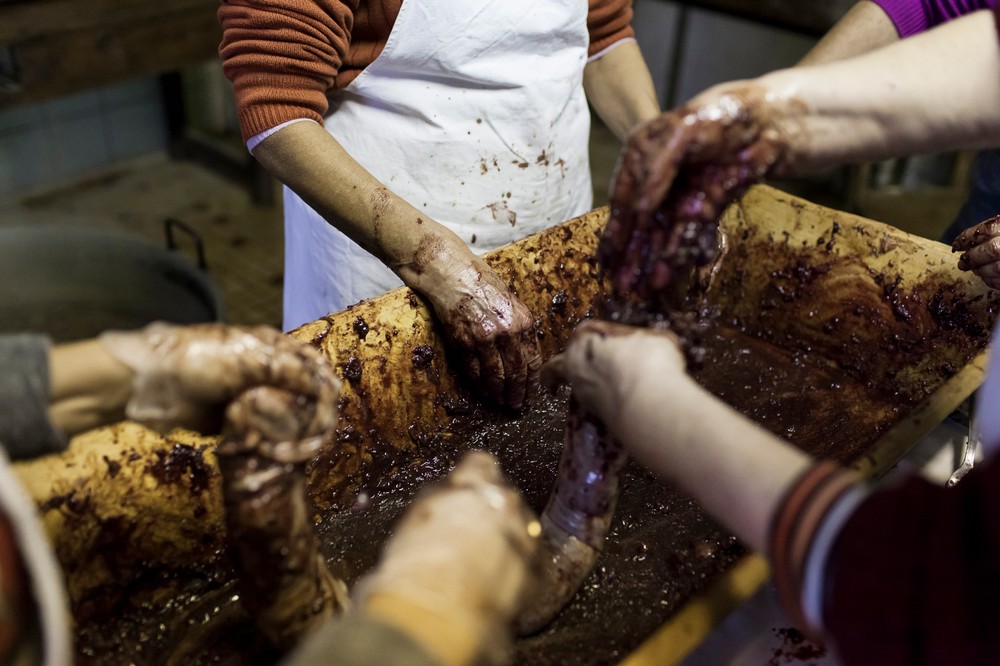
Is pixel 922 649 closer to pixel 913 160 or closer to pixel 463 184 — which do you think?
pixel 463 184

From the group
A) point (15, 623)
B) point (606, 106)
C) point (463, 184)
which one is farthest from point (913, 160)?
point (15, 623)

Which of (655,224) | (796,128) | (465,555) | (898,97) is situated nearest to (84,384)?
(465,555)

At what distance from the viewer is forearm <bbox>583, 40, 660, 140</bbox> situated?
2110 millimetres

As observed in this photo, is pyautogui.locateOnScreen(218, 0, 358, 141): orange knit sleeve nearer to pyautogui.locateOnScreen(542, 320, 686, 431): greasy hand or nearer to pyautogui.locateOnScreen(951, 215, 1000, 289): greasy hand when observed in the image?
pyautogui.locateOnScreen(542, 320, 686, 431): greasy hand

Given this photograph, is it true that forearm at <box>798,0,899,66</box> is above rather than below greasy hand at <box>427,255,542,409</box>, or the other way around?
above

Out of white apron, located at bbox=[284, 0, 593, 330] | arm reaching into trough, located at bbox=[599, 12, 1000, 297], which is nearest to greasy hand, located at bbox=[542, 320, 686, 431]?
arm reaching into trough, located at bbox=[599, 12, 1000, 297]

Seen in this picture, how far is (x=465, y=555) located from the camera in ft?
2.64

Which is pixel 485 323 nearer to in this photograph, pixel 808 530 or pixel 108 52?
pixel 808 530

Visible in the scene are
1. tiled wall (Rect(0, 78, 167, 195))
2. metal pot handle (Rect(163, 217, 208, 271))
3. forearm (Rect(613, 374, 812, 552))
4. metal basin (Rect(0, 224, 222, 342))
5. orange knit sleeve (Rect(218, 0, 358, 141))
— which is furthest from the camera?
tiled wall (Rect(0, 78, 167, 195))

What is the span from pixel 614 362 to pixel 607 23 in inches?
55.5

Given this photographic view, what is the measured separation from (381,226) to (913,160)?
430cm

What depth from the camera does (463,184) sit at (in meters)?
1.83

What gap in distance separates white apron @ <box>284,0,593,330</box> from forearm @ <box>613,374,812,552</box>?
95cm

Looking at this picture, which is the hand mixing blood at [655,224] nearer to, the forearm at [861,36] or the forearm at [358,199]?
the forearm at [358,199]
